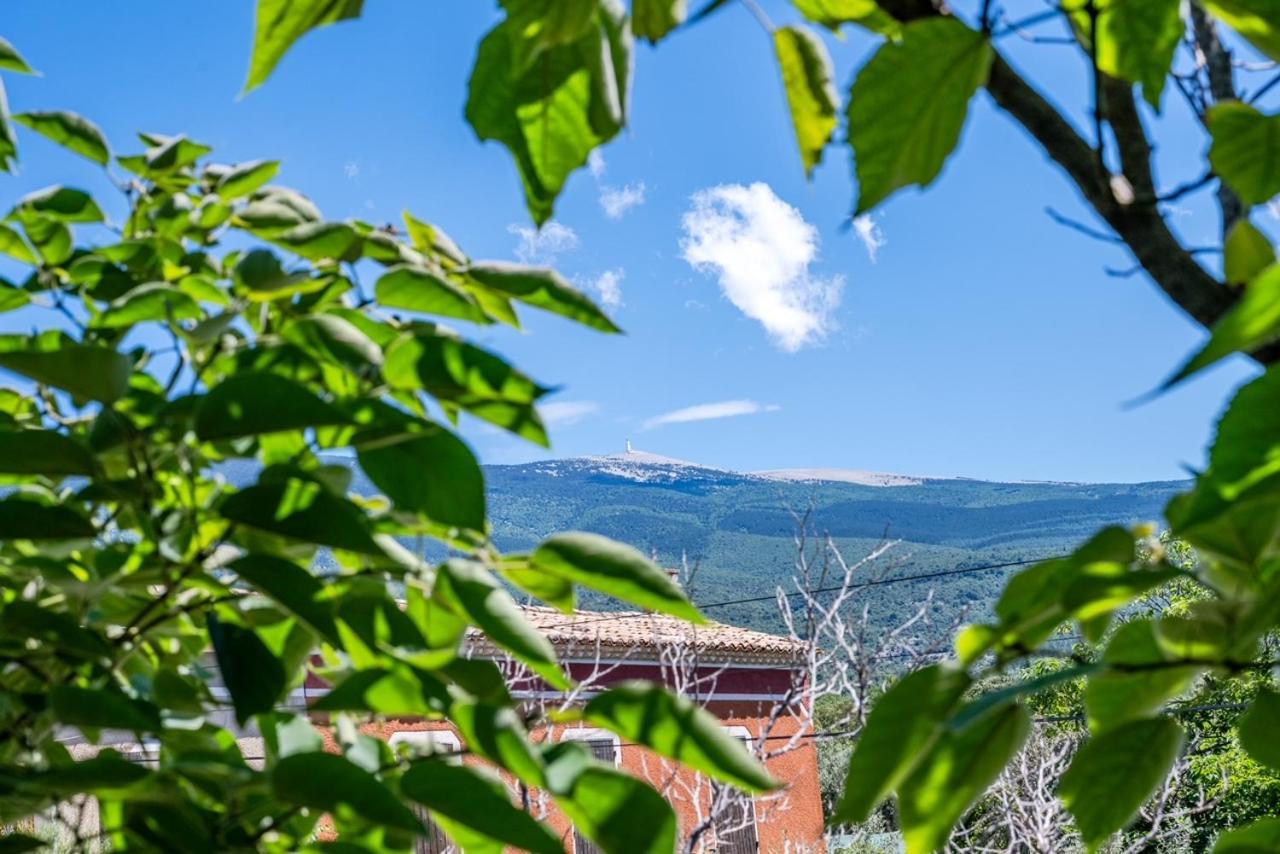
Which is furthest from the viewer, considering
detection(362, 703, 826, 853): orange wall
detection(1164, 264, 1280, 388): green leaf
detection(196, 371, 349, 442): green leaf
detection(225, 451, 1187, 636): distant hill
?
detection(225, 451, 1187, 636): distant hill

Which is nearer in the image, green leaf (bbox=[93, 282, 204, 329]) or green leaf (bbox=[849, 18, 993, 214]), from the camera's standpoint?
green leaf (bbox=[849, 18, 993, 214])

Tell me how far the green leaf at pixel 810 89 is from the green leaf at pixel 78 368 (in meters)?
0.29

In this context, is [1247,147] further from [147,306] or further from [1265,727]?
[147,306]

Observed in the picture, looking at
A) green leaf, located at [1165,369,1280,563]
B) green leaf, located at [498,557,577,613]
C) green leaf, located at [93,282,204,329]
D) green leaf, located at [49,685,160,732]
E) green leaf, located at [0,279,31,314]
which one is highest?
green leaf, located at [0,279,31,314]

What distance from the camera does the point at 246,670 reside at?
45cm

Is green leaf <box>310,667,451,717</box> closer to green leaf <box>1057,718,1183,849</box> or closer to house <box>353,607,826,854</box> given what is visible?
green leaf <box>1057,718,1183,849</box>

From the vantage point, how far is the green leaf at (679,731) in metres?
0.38

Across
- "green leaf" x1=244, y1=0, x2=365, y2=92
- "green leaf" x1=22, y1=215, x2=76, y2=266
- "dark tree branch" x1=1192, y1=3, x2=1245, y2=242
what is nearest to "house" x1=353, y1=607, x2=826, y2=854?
"dark tree branch" x1=1192, y1=3, x2=1245, y2=242

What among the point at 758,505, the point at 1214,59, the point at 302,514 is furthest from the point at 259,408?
the point at 758,505

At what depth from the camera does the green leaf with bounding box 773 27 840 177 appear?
0.34 meters

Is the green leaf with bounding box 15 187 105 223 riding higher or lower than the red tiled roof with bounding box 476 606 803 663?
higher

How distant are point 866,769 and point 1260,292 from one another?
0.42ft

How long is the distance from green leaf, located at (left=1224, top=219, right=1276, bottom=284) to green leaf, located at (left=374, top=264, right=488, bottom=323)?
0.35 metres

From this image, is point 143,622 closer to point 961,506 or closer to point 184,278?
point 184,278
